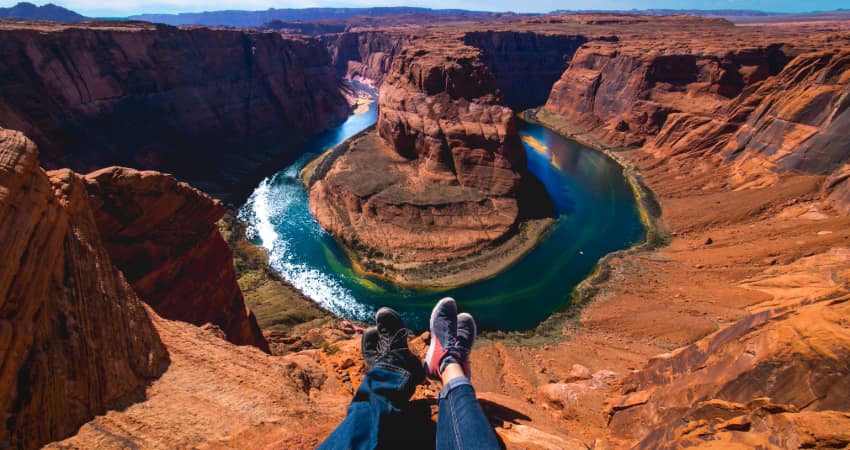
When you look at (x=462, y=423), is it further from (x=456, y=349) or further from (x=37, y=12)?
(x=37, y=12)

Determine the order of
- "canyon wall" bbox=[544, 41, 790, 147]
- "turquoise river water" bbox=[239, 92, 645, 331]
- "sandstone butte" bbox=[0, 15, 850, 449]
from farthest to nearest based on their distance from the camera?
1. "canyon wall" bbox=[544, 41, 790, 147]
2. "turquoise river water" bbox=[239, 92, 645, 331]
3. "sandstone butte" bbox=[0, 15, 850, 449]

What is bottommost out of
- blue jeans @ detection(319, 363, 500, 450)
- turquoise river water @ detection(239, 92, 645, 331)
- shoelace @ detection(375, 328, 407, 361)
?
turquoise river water @ detection(239, 92, 645, 331)

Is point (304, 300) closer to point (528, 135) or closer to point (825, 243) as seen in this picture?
point (825, 243)

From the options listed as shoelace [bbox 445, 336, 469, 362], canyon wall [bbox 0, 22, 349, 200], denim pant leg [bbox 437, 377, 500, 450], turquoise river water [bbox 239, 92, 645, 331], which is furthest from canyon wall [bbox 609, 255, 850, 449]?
canyon wall [bbox 0, 22, 349, 200]

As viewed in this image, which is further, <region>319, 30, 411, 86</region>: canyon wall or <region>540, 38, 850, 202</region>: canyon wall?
<region>319, 30, 411, 86</region>: canyon wall

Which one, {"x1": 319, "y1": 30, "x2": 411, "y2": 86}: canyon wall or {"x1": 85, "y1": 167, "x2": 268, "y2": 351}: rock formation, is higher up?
{"x1": 319, "y1": 30, "x2": 411, "y2": 86}: canyon wall

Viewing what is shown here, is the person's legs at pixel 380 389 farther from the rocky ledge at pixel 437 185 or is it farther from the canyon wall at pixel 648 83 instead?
the canyon wall at pixel 648 83

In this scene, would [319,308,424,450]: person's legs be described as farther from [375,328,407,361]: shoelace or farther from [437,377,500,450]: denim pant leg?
[437,377,500,450]: denim pant leg

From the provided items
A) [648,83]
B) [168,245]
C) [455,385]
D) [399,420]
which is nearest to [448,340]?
[455,385]
